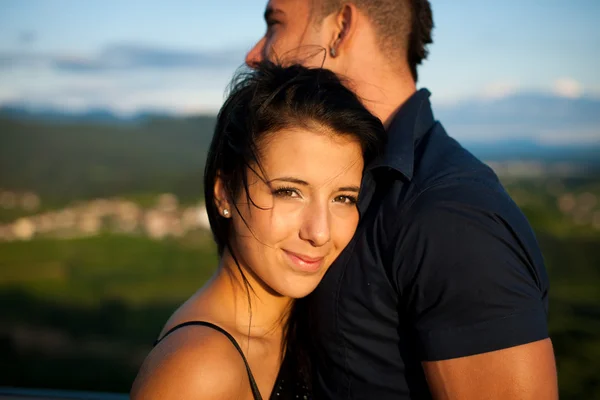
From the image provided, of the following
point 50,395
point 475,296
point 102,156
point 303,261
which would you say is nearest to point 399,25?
point 303,261

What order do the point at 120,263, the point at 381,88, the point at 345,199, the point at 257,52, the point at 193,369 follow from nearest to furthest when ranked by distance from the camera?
the point at 193,369 → the point at 345,199 → the point at 381,88 → the point at 257,52 → the point at 120,263

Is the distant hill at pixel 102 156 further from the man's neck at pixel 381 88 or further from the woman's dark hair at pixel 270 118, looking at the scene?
the woman's dark hair at pixel 270 118

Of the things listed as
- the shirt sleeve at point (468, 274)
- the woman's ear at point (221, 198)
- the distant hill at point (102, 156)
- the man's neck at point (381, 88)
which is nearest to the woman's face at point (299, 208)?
the woman's ear at point (221, 198)

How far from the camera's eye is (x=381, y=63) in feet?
6.56

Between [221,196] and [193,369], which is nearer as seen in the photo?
[193,369]

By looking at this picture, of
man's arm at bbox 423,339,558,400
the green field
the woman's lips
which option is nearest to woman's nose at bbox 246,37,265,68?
the woman's lips

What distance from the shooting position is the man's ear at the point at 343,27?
6.59ft

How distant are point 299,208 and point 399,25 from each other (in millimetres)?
886

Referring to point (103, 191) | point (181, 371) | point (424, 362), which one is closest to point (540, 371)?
point (424, 362)

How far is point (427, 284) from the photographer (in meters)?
1.39

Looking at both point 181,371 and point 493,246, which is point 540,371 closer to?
point 493,246

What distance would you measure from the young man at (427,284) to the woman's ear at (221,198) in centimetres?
35

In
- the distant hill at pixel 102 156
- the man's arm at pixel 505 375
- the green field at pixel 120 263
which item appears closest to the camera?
the man's arm at pixel 505 375

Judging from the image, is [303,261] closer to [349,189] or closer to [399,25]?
[349,189]
